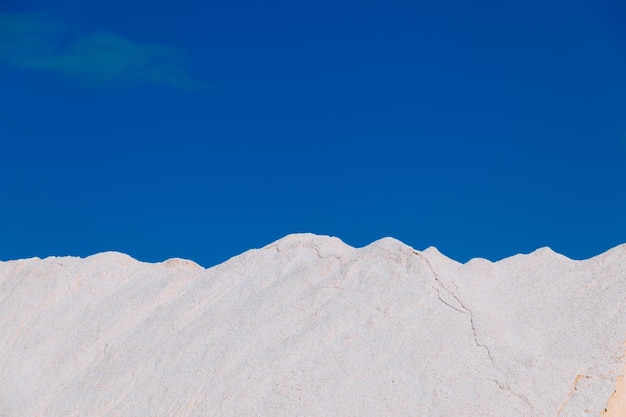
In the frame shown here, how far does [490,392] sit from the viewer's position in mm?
15289

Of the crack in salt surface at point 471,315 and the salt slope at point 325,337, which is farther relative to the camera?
the salt slope at point 325,337

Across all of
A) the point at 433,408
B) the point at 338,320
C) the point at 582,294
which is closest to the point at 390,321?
the point at 338,320

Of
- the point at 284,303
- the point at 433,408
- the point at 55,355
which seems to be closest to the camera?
the point at 433,408

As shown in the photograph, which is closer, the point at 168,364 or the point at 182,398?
the point at 182,398

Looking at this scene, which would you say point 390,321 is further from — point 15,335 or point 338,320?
point 15,335

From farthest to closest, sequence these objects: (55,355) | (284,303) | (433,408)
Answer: (55,355), (284,303), (433,408)

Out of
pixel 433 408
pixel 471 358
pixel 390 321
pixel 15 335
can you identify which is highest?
pixel 15 335

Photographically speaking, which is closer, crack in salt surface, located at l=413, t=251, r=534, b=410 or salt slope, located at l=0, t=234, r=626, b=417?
crack in salt surface, located at l=413, t=251, r=534, b=410

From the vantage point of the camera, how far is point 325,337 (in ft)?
56.9

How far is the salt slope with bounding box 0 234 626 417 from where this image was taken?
15.6m

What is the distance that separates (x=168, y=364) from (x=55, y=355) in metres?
3.26

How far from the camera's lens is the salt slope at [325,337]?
1562 centimetres

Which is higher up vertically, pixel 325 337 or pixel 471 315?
pixel 471 315

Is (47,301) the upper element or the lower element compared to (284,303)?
upper
